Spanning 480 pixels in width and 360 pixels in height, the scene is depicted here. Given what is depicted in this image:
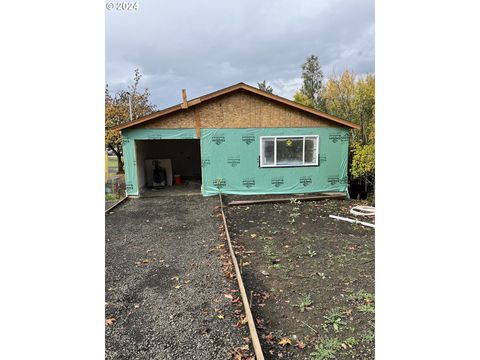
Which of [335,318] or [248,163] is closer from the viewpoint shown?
[335,318]

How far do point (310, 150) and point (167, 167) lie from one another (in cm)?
601

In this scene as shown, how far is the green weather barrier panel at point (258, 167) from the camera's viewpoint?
355 inches

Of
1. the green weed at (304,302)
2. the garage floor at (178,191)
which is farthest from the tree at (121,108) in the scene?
the green weed at (304,302)

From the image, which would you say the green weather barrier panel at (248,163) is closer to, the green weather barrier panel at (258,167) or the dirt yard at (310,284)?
the green weather barrier panel at (258,167)

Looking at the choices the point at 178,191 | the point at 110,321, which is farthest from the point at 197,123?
the point at 110,321

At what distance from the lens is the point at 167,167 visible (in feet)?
37.6

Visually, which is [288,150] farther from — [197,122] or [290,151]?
[197,122]

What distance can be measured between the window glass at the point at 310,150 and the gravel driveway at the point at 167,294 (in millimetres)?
4839

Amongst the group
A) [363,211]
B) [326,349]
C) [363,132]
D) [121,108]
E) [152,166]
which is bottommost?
[326,349]

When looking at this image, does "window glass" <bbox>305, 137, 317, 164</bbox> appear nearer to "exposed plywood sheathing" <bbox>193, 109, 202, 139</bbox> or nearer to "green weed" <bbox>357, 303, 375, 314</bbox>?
"exposed plywood sheathing" <bbox>193, 109, 202, 139</bbox>
